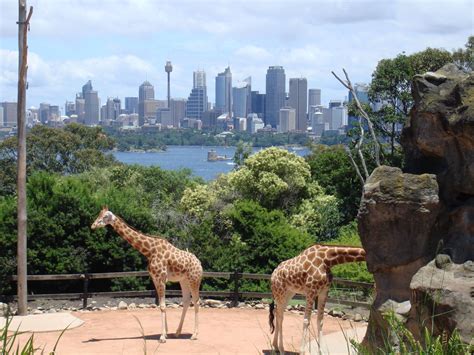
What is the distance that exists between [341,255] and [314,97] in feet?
586

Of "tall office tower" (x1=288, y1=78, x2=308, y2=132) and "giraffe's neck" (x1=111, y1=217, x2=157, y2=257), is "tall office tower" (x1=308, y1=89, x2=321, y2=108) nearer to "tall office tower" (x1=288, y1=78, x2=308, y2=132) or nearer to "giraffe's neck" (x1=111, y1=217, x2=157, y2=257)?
"tall office tower" (x1=288, y1=78, x2=308, y2=132)

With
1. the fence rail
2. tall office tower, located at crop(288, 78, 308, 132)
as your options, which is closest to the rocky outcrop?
the fence rail

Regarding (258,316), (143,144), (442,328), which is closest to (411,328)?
(442,328)

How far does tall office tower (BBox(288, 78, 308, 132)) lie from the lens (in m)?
158

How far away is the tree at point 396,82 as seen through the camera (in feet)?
93.8

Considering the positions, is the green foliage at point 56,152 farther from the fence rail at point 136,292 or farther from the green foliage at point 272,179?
the fence rail at point 136,292

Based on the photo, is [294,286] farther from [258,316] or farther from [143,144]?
[143,144]

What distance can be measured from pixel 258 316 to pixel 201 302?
1813 millimetres

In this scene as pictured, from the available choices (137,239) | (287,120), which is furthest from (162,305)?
(287,120)

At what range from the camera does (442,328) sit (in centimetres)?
838

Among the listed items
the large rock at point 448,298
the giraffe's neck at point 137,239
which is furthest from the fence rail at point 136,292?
the large rock at point 448,298

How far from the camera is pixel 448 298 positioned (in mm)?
8359

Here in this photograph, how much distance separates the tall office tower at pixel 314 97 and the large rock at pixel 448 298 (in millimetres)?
172384

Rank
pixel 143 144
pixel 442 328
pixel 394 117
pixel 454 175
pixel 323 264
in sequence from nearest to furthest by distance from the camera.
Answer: pixel 442 328 → pixel 454 175 → pixel 323 264 → pixel 394 117 → pixel 143 144
